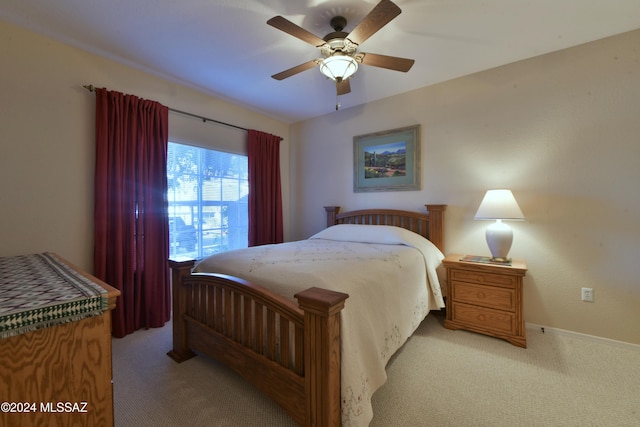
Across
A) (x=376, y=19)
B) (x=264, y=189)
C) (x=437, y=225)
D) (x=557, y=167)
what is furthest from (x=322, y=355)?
(x=264, y=189)

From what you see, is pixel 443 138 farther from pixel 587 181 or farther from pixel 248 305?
pixel 248 305

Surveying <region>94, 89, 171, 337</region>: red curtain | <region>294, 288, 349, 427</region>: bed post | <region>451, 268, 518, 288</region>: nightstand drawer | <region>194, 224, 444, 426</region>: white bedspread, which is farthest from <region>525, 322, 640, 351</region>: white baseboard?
<region>94, 89, 171, 337</region>: red curtain

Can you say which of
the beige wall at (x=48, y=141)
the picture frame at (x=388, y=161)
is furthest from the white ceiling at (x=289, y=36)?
the picture frame at (x=388, y=161)

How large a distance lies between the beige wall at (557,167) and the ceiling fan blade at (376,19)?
5.39ft

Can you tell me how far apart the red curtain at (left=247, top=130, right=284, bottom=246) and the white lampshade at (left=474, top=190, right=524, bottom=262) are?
2.55 meters

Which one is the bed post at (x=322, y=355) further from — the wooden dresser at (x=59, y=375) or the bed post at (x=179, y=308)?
the bed post at (x=179, y=308)

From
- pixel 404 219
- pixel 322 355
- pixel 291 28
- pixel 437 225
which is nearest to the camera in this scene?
pixel 322 355

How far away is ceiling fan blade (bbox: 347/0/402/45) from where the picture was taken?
1407 mm

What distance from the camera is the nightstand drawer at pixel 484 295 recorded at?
2201 mm

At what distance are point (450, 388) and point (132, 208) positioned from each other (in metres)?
2.91

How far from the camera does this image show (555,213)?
2.36m

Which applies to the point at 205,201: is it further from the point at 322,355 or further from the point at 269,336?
the point at 322,355

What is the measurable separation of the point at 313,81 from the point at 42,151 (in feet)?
8.05

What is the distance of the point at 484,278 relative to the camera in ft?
7.52
